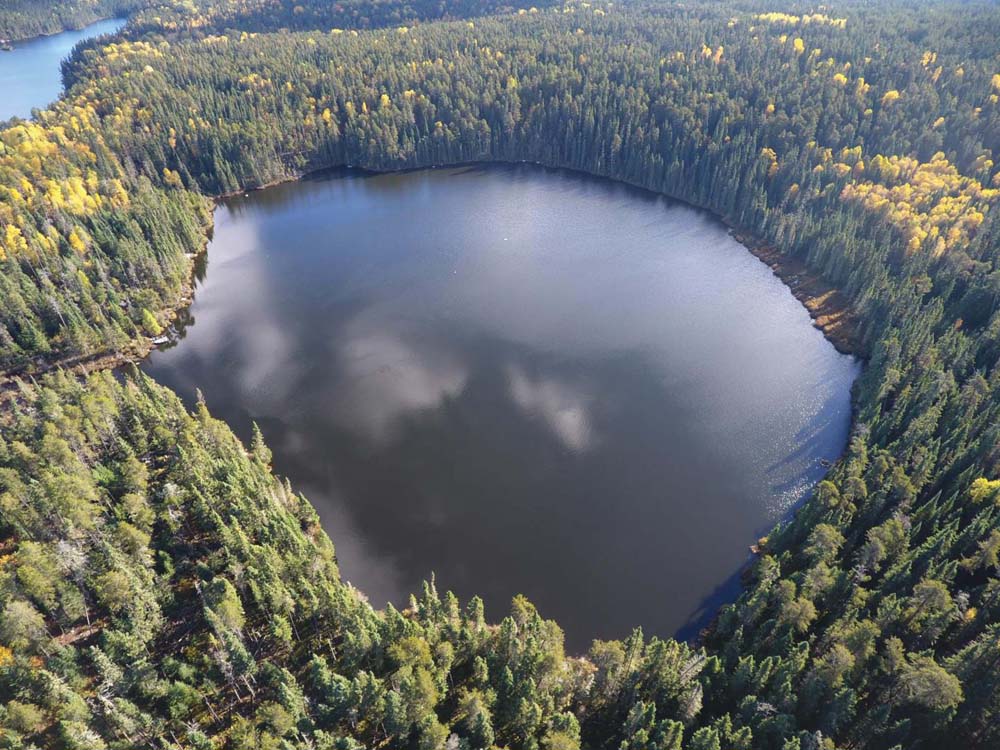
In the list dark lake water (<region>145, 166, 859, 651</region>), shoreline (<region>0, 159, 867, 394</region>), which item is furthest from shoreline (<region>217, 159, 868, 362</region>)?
dark lake water (<region>145, 166, 859, 651</region>)

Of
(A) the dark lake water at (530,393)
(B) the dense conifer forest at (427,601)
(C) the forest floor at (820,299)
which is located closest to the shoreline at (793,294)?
(C) the forest floor at (820,299)

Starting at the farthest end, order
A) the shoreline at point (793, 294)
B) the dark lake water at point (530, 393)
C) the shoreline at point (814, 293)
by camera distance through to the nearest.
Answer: the shoreline at point (814, 293) < the shoreline at point (793, 294) < the dark lake water at point (530, 393)

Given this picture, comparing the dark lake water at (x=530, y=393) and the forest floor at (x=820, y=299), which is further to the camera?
the forest floor at (x=820, y=299)

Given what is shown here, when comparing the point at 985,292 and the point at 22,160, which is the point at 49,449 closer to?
the point at 22,160

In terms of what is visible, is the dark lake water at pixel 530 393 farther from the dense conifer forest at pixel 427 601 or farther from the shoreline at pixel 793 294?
the dense conifer forest at pixel 427 601

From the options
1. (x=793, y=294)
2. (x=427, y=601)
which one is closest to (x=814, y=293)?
(x=793, y=294)

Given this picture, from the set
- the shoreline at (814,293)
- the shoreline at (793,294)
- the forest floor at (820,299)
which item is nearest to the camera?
the shoreline at (793,294)

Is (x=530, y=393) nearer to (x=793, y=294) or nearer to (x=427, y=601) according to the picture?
(x=427, y=601)

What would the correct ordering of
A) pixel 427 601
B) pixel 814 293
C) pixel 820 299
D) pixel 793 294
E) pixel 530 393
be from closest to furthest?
pixel 427 601 < pixel 530 393 < pixel 820 299 < pixel 814 293 < pixel 793 294
